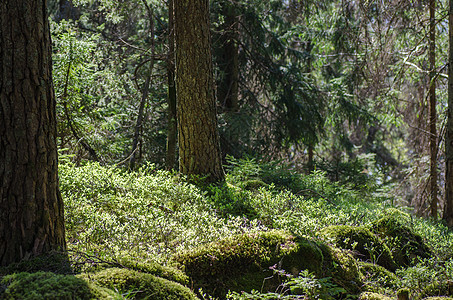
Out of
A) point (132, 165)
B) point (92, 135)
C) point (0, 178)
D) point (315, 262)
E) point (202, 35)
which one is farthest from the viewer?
point (132, 165)

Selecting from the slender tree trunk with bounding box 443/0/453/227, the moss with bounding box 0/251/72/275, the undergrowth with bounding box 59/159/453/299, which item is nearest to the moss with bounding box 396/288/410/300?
the undergrowth with bounding box 59/159/453/299

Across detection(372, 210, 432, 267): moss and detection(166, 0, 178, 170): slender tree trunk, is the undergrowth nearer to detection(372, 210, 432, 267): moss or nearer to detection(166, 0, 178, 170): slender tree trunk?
detection(372, 210, 432, 267): moss

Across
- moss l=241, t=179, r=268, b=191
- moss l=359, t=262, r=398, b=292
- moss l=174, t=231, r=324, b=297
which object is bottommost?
moss l=359, t=262, r=398, b=292

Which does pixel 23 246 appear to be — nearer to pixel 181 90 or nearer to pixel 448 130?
pixel 181 90

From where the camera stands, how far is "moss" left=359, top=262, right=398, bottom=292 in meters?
3.66

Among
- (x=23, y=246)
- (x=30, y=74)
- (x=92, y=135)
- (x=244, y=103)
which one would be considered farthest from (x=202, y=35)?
(x=244, y=103)

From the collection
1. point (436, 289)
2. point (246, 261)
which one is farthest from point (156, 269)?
point (436, 289)

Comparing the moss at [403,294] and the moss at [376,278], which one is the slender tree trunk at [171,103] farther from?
the moss at [403,294]

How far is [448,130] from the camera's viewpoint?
7766 mm

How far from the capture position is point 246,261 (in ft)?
11.3

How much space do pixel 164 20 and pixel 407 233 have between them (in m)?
8.30

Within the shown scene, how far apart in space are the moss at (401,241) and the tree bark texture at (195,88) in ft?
9.65

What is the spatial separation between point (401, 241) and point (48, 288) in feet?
13.4

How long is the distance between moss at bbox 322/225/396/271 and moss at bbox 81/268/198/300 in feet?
6.59
